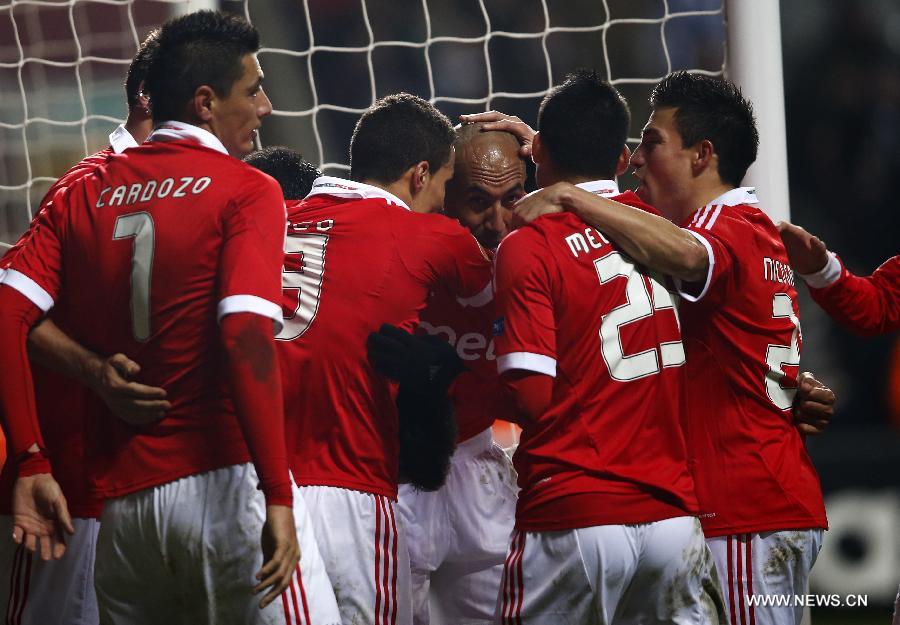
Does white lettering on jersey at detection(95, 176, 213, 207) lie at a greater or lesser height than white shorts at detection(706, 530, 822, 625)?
greater

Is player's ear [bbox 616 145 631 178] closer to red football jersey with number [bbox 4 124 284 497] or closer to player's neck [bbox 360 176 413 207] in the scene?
player's neck [bbox 360 176 413 207]

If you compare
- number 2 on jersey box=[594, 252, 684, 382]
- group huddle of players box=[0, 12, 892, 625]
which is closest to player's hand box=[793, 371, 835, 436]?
group huddle of players box=[0, 12, 892, 625]

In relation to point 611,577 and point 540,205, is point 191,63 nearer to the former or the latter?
point 540,205

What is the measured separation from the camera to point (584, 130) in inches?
120

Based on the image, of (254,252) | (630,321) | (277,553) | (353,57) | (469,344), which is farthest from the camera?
(353,57)

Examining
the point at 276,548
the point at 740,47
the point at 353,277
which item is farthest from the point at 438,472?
the point at 740,47

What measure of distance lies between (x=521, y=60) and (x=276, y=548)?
6621 mm

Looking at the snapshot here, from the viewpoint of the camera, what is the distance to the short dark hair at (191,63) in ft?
9.10

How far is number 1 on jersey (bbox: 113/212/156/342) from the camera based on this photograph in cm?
257

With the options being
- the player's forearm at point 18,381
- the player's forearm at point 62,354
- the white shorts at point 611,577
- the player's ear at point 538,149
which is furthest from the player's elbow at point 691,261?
the player's forearm at point 18,381

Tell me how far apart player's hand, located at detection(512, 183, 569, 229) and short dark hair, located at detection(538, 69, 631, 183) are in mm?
164

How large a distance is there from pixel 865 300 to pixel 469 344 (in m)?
1.26

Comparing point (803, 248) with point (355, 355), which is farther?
point (803, 248)

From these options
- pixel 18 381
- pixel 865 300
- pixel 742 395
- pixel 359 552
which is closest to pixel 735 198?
pixel 742 395
